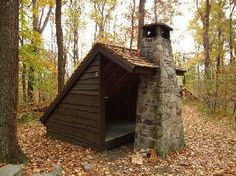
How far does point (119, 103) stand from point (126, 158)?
4.27 m

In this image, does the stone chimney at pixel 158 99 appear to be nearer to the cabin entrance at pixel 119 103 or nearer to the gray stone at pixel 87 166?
the cabin entrance at pixel 119 103

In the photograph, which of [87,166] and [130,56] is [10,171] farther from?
[130,56]

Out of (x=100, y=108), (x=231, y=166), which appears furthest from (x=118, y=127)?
(x=231, y=166)

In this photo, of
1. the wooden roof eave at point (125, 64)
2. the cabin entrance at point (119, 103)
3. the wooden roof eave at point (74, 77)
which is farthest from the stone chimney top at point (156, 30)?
the wooden roof eave at point (74, 77)

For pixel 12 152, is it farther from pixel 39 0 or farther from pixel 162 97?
pixel 39 0

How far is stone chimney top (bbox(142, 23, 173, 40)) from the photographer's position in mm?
8511

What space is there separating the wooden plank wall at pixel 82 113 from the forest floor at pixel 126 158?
0.33 m

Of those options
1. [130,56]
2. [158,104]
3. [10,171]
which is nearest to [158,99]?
[158,104]

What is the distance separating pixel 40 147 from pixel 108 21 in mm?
21672

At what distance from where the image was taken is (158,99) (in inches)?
327

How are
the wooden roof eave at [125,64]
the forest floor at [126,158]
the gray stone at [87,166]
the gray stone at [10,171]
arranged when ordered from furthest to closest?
the wooden roof eave at [125,64] → the forest floor at [126,158] → the gray stone at [87,166] → the gray stone at [10,171]

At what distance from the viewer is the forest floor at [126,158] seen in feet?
23.6

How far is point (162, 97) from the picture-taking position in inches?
327

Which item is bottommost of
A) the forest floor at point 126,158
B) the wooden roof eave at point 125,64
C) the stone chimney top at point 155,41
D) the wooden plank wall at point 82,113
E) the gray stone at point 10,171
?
the forest floor at point 126,158
